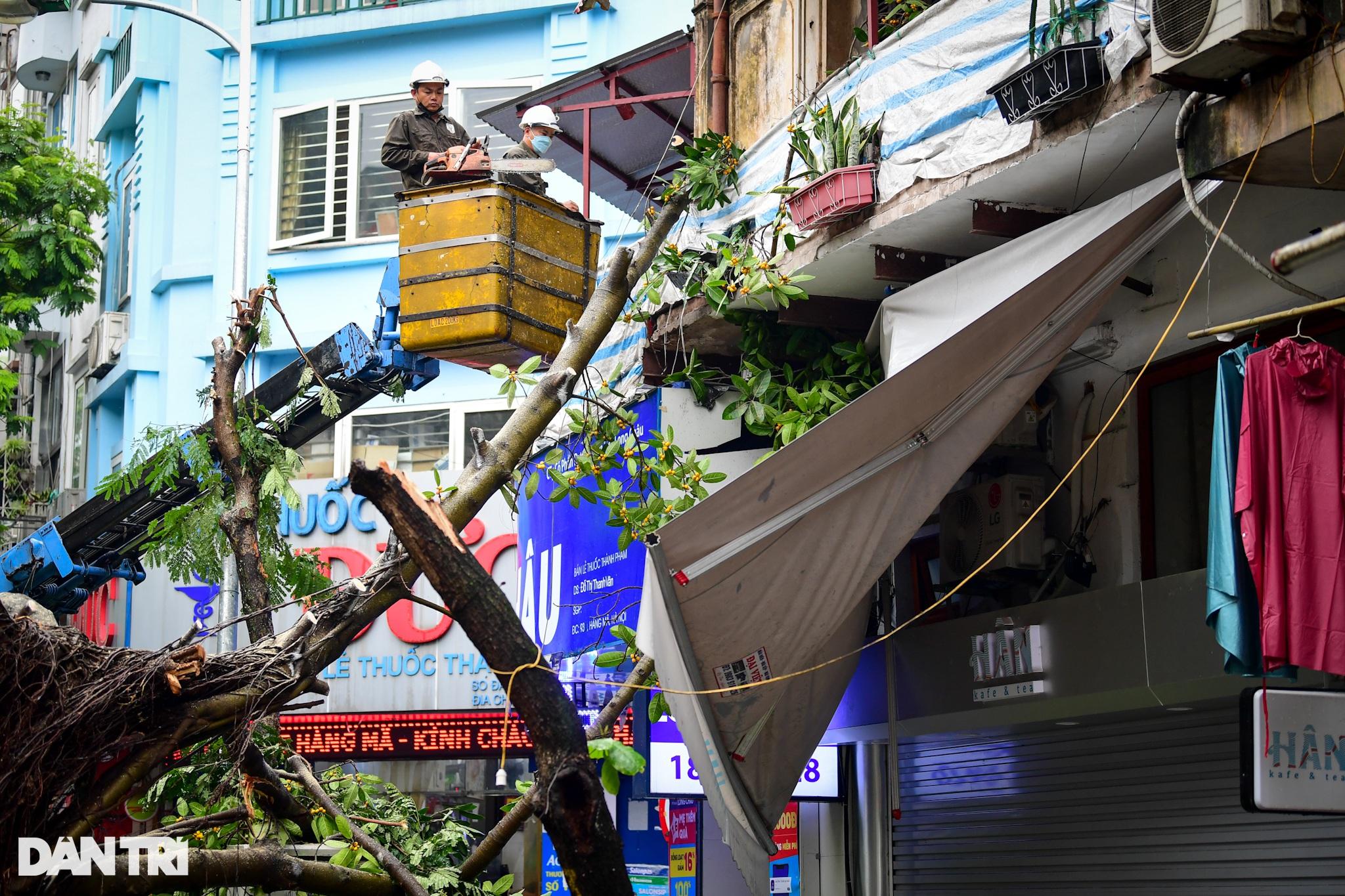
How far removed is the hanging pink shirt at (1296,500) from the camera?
257 inches

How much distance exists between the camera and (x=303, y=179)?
2172 cm

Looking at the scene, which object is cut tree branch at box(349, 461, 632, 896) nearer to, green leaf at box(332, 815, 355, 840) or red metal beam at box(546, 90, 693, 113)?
green leaf at box(332, 815, 355, 840)

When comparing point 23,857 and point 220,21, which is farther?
point 220,21

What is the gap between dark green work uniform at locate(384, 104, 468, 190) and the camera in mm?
10758

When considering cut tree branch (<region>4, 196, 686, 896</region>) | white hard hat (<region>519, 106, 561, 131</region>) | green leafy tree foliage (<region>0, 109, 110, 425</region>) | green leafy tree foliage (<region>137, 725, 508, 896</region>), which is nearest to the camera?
cut tree branch (<region>4, 196, 686, 896</region>)

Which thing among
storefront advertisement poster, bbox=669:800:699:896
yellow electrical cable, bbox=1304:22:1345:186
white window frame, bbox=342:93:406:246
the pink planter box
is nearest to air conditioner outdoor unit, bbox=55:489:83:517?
white window frame, bbox=342:93:406:246

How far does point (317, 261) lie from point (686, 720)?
49.4 ft

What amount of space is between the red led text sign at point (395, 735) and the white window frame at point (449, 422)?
3.23m

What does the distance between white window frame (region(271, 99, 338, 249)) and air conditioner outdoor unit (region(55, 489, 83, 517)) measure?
6097 mm

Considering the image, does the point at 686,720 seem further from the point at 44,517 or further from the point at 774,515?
the point at 44,517

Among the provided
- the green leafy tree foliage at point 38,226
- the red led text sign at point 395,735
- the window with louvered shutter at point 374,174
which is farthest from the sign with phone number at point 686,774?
the green leafy tree foliage at point 38,226

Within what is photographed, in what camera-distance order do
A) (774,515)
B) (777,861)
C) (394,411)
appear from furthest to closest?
(394,411)
(777,861)
(774,515)

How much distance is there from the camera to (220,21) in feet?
72.7

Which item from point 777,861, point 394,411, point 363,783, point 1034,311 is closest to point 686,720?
point 363,783
